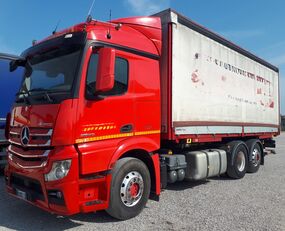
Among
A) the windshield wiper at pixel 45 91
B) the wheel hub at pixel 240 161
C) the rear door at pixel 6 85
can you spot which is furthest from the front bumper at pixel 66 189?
the wheel hub at pixel 240 161

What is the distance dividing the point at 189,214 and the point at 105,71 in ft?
9.31

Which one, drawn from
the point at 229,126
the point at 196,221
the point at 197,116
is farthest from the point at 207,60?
the point at 196,221

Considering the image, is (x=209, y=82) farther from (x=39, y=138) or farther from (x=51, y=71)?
(x=39, y=138)

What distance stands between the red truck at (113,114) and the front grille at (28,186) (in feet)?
0.06

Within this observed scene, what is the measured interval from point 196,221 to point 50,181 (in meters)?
2.39

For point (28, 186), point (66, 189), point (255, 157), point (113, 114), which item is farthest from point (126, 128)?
point (255, 157)

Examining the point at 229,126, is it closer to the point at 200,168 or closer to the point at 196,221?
the point at 200,168

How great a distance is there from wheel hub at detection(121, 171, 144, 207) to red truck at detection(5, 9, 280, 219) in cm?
2

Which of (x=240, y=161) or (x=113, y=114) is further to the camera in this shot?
(x=240, y=161)

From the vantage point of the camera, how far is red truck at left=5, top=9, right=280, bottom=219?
187 inches

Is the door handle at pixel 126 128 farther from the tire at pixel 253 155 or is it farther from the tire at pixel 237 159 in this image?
the tire at pixel 253 155

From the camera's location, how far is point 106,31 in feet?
17.7

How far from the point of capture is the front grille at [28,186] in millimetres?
4895

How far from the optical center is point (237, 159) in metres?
9.31
